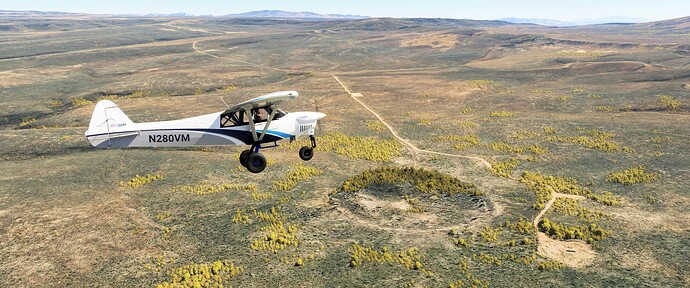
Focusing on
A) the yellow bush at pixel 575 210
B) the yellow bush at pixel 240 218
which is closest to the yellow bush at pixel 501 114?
the yellow bush at pixel 575 210

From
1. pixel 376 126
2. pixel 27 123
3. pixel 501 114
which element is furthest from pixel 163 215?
pixel 501 114

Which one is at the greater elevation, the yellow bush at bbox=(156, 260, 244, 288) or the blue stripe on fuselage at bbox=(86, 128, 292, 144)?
the blue stripe on fuselage at bbox=(86, 128, 292, 144)

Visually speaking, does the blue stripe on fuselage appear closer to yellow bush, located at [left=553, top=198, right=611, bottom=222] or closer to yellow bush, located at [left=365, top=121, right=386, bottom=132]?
yellow bush, located at [left=553, top=198, right=611, bottom=222]

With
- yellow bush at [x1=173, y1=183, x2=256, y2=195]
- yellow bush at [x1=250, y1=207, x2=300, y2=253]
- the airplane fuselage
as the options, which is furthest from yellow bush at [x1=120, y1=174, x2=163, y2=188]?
the airplane fuselage

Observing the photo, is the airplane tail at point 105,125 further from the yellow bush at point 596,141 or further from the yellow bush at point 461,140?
the yellow bush at point 596,141

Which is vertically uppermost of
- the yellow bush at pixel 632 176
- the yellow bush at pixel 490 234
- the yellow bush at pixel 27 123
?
the yellow bush at pixel 632 176

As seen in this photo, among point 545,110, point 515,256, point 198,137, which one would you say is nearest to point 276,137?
point 198,137

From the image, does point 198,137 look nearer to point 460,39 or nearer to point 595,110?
point 595,110
